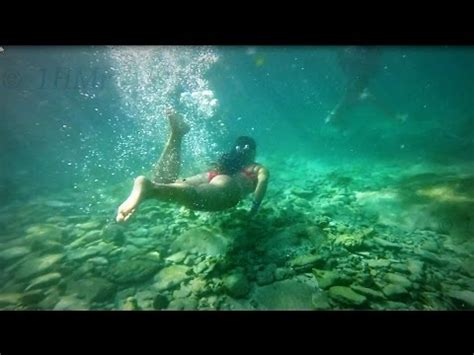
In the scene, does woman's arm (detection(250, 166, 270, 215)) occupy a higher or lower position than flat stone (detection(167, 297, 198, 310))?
higher

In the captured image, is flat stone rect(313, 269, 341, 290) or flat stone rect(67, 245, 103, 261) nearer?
flat stone rect(313, 269, 341, 290)

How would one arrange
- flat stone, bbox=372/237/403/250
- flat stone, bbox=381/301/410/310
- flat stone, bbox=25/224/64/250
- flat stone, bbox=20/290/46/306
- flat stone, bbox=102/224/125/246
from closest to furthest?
1. flat stone, bbox=381/301/410/310
2. flat stone, bbox=20/290/46/306
3. flat stone, bbox=372/237/403/250
4. flat stone, bbox=102/224/125/246
5. flat stone, bbox=25/224/64/250

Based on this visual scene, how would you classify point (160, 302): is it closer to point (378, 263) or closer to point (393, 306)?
point (393, 306)

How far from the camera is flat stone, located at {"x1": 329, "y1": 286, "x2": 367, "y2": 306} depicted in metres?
3.57

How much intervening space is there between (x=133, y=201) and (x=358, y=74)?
2034 centimetres

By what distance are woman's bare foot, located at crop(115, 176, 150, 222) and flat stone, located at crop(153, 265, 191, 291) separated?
3.29ft

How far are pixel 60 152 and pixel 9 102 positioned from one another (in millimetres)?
5839

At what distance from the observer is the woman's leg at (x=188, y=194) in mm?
3928

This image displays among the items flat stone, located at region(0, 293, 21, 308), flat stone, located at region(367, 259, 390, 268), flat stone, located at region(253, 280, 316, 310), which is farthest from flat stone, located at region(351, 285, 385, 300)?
flat stone, located at region(0, 293, 21, 308)

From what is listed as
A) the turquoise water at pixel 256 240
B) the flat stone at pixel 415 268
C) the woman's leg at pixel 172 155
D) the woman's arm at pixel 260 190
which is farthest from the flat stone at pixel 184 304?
the woman's leg at pixel 172 155

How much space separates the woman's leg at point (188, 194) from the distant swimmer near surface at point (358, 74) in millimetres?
17076

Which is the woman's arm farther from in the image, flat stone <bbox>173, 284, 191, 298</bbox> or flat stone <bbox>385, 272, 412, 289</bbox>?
flat stone <bbox>385, 272, 412, 289</bbox>

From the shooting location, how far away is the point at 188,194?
4.70 metres

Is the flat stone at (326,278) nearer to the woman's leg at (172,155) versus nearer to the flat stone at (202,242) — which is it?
the flat stone at (202,242)
